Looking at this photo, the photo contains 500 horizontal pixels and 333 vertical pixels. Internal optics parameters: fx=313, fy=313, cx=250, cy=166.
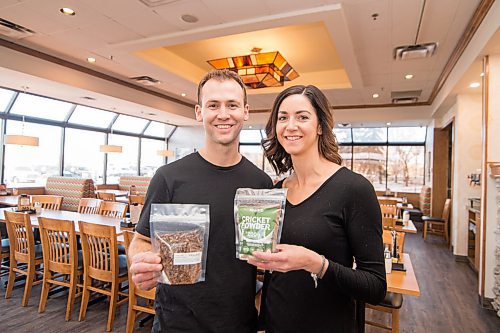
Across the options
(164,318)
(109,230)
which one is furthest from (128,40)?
(164,318)

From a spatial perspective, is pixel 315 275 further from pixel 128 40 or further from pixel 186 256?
pixel 128 40

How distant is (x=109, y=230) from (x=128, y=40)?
119 inches

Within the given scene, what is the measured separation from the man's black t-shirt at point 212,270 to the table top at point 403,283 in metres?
1.28

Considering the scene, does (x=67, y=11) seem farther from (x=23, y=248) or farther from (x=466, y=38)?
(x=466, y=38)

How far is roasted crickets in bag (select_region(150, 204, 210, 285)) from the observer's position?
0.93 m

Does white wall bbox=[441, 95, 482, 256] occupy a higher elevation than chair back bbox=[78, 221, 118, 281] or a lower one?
higher

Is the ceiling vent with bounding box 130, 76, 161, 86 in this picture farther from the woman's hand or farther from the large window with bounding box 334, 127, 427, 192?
the large window with bounding box 334, 127, 427, 192

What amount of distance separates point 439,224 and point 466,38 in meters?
5.07

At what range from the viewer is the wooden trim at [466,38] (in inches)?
134

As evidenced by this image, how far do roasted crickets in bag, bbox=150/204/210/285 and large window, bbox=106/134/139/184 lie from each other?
32.9 ft

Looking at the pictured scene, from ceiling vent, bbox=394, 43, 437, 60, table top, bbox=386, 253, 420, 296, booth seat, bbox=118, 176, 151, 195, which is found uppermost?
ceiling vent, bbox=394, 43, 437, 60

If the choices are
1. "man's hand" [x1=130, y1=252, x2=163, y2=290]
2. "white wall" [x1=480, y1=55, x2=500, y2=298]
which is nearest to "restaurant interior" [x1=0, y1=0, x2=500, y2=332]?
"white wall" [x1=480, y1=55, x2=500, y2=298]

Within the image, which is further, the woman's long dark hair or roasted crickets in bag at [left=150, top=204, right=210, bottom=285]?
the woman's long dark hair

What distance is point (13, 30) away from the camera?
4.30 meters
